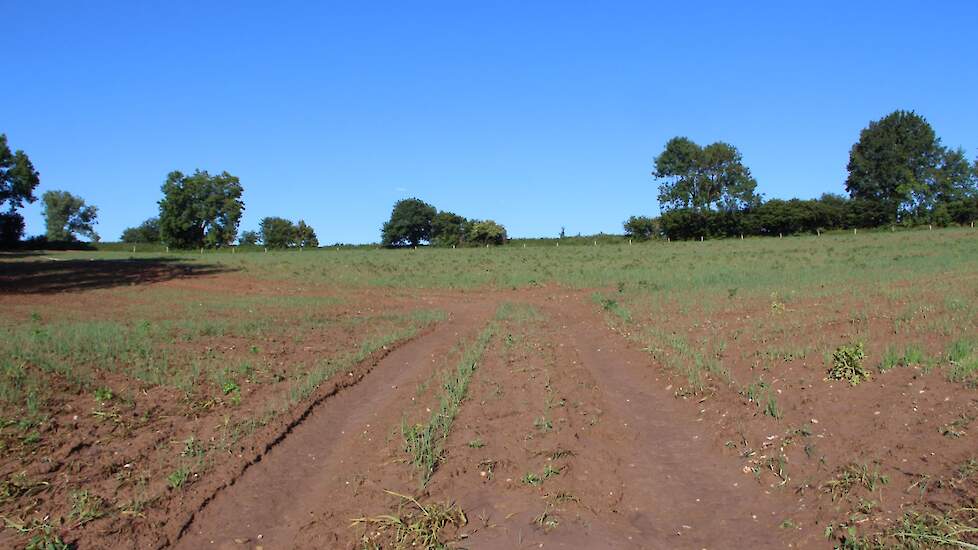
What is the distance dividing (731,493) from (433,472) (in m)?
3.22

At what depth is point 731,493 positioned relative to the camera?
729 centimetres

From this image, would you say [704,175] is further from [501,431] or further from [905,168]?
[501,431]

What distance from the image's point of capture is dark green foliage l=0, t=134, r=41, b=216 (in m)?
70.9

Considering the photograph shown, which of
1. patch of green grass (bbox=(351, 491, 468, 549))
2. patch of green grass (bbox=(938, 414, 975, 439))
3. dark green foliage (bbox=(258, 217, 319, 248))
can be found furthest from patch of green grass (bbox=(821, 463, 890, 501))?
dark green foliage (bbox=(258, 217, 319, 248))

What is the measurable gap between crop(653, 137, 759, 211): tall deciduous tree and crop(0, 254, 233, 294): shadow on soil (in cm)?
8506

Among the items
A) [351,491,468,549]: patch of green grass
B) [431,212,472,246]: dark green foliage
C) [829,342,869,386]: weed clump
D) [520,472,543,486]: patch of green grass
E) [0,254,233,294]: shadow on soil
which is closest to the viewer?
[351,491,468,549]: patch of green grass

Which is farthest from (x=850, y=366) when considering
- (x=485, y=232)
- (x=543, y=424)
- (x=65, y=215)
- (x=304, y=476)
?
(x=65, y=215)

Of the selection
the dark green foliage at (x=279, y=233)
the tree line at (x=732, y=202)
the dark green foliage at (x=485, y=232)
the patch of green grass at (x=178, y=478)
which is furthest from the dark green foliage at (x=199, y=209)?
the patch of green grass at (x=178, y=478)

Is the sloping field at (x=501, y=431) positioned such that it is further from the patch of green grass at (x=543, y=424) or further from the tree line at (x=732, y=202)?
the tree line at (x=732, y=202)

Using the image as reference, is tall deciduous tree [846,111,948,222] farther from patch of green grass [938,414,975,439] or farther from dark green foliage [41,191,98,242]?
dark green foliage [41,191,98,242]

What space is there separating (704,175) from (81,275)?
9546 cm

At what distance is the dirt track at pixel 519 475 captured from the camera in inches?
255

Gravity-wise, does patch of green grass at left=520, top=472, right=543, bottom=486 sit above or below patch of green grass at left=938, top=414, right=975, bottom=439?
below

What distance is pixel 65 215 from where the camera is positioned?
149m
